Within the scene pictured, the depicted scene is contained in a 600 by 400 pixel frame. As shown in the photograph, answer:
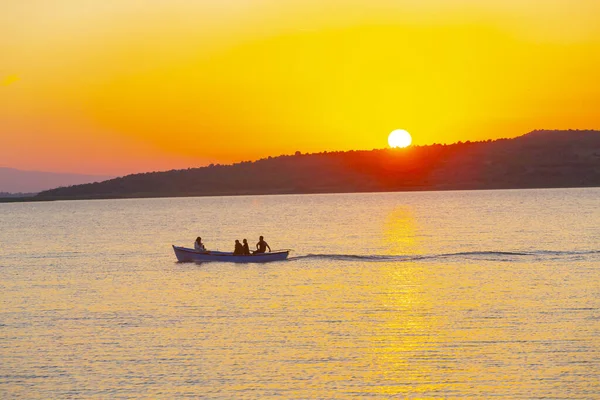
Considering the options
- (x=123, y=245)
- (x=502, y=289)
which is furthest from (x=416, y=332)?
(x=123, y=245)

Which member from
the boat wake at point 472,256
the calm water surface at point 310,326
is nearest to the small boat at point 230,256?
the calm water surface at point 310,326

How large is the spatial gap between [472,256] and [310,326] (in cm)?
3495

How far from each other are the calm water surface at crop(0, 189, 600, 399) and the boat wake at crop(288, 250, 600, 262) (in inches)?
6.4

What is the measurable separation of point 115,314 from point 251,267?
80.5 ft

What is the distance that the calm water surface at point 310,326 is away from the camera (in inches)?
1113

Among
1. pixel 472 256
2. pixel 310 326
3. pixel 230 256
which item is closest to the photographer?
pixel 310 326

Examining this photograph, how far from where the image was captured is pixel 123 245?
93125 millimetres

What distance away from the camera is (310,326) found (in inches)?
1478

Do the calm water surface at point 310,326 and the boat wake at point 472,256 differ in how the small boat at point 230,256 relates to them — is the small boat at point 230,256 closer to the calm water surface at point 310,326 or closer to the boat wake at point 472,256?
the calm water surface at point 310,326

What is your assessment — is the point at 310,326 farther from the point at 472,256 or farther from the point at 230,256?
the point at 472,256

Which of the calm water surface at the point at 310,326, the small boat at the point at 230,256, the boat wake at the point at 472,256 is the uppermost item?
the boat wake at the point at 472,256

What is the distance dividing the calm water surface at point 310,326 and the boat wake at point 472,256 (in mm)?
163

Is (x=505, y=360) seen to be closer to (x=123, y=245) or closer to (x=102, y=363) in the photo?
(x=102, y=363)

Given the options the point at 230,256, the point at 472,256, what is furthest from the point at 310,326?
the point at 472,256
